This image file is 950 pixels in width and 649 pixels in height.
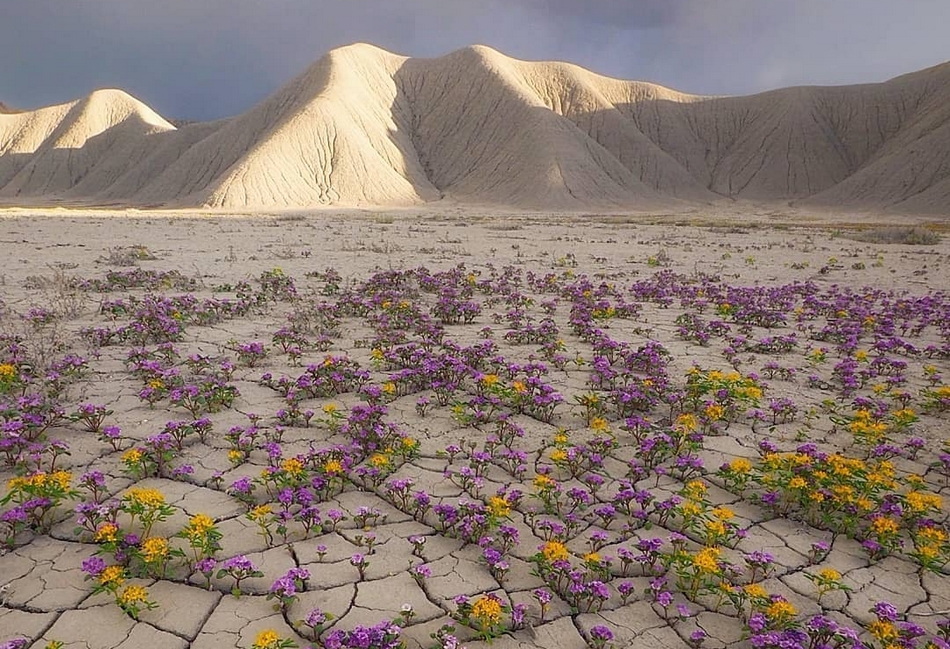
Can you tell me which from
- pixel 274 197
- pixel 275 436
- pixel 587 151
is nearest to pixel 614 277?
pixel 275 436

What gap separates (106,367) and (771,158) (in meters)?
97.9

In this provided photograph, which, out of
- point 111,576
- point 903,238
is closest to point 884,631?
point 111,576

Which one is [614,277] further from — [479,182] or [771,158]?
[771,158]

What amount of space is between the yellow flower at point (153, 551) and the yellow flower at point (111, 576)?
0.44 feet

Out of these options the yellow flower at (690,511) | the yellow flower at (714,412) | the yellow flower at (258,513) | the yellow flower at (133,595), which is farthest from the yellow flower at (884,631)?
the yellow flower at (133,595)

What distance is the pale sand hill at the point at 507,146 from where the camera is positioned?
67.1 m

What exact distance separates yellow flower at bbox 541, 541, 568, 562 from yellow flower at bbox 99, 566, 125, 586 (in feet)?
7.48

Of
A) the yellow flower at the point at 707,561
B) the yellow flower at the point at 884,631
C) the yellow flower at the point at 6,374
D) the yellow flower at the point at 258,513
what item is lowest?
the yellow flower at the point at 884,631

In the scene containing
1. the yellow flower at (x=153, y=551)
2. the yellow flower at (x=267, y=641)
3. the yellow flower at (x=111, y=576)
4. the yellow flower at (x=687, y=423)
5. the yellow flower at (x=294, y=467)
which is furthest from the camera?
the yellow flower at (x=687, y=423)

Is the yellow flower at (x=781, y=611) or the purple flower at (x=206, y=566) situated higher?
the purple flower at (x=206, y=566)

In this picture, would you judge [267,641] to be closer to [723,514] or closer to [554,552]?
[554,552]

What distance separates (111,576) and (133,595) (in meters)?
0.21

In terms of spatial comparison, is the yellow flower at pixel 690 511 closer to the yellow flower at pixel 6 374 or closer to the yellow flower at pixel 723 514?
the yellow flower at pixel 723 514

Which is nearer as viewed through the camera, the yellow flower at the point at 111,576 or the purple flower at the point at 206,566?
the yellow flower at the point at 111,576
